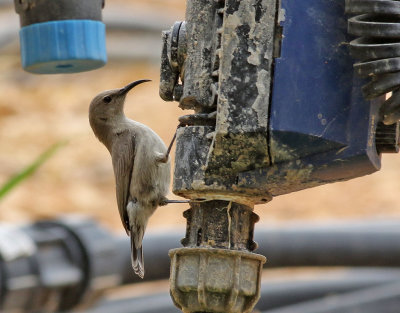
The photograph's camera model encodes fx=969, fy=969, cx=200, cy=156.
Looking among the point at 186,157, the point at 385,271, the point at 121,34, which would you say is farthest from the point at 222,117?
the point at 121,34

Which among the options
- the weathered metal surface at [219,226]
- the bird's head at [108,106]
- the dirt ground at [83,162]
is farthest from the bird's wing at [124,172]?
the dirt ground at [83,162]

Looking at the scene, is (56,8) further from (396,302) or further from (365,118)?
(396,302)

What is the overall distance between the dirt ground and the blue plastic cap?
881 cm

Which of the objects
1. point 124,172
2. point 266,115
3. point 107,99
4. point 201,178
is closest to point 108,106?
point 107,99

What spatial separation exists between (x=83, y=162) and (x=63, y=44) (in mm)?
11674

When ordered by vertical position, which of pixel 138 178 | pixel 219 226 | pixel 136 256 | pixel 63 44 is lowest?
pixel 136 256

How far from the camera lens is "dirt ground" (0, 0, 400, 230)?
1415 cm

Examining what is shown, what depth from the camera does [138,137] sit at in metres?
5.75

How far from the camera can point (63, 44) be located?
4.21 meters

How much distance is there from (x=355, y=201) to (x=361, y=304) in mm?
7567

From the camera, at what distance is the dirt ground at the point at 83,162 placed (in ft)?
46.4

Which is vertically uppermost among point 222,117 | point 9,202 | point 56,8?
point 56,8

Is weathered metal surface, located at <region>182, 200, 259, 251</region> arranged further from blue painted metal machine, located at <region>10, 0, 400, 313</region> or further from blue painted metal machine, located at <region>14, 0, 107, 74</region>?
blue painted metal machine, located at <region>14, 0, 107, 74</region>

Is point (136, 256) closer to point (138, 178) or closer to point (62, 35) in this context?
point (138, 178)
